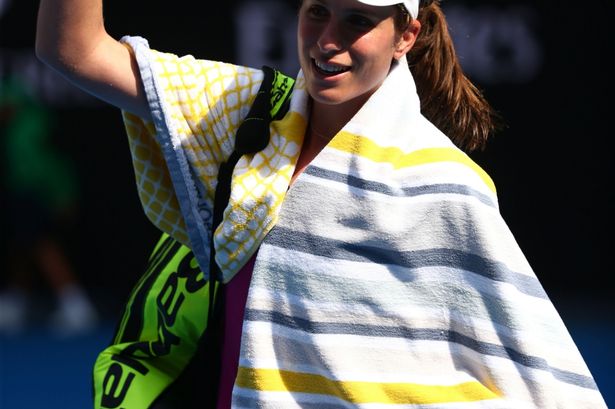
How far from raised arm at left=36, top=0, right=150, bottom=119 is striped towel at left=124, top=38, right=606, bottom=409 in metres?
0.27

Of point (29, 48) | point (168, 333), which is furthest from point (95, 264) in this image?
point (168, 333)

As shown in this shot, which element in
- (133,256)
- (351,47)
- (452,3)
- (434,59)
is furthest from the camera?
(133,256)

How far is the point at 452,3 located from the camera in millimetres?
6156

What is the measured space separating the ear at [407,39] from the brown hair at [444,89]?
0.12 metres

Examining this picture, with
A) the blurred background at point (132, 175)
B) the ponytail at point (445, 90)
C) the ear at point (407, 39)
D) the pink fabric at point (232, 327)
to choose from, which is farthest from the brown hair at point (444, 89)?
the blurred background at point (132, 175)

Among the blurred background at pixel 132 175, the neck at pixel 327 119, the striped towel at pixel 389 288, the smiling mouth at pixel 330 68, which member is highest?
the smiling mouth at pixel 330 68

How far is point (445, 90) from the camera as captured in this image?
2.44 metres

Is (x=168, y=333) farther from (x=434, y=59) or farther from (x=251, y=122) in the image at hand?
(x=434, y=59)

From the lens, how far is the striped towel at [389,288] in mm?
2098

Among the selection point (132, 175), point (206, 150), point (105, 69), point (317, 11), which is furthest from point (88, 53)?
point (132, 175)

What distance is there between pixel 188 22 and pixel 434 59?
157 inches

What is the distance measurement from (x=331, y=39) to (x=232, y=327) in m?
0.57

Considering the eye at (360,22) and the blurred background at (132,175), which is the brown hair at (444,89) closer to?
the eye at (360,22)

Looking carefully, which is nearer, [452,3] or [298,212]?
[298,212]
